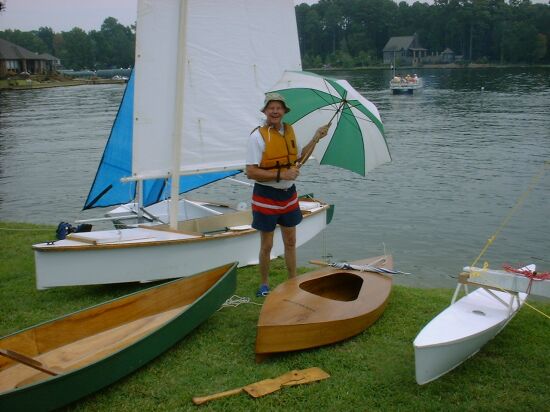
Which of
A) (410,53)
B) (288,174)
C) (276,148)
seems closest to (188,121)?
(276,148)

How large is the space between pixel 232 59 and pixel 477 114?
28.8 meters

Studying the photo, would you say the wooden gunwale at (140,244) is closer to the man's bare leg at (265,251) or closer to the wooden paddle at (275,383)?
the man's bare leg at (265,251)

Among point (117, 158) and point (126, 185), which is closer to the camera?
point (117, 158)

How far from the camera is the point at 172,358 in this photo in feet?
16.3

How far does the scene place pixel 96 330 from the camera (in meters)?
5.18

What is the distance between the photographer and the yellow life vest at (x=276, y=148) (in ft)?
18.2

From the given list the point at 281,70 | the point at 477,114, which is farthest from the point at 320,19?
the point at 281,70

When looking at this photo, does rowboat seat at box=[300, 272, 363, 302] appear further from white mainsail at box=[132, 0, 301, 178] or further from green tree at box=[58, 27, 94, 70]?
green tree at box=[58, 27, 94, 70]

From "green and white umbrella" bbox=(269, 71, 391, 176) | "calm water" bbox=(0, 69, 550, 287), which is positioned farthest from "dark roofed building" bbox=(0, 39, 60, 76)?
"green and white umbrella" bbox=(269, 71, 391, 176)

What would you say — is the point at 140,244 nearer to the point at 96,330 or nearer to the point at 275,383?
the point at 96,330

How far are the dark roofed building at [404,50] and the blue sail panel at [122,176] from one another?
11642cm

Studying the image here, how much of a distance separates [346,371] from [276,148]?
2116 millimetres

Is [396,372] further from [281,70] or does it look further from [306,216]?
[281,70]

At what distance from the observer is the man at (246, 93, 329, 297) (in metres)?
5.54
